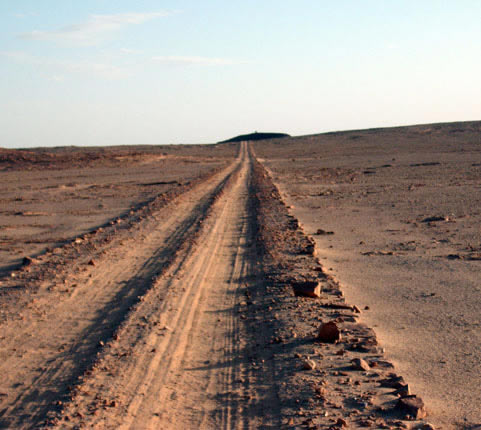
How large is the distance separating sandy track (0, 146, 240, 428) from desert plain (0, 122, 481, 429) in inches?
0.9

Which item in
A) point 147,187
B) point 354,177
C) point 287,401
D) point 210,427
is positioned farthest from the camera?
point 354,177

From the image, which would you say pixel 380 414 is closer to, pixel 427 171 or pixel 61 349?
pixel 61 349

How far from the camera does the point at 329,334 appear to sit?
589 centimetres

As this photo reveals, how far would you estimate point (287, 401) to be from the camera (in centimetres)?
463

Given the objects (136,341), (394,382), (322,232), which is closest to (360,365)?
(394,382)

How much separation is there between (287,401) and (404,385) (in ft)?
3.00

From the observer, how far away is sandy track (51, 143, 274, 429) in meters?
4.45

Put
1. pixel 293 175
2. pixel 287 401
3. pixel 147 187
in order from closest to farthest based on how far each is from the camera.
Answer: pixel 287 401 → pixel 147 187 → pixel 293 175

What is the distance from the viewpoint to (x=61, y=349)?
592 centimetres

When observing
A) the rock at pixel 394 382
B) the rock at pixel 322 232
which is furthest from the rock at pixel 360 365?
the rock at pixel 322 232

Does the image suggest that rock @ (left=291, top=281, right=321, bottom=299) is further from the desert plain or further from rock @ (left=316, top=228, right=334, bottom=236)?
rock @ (left=316, top=228, right=334, bottom=236)

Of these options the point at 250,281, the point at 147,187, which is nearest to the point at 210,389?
the point at 250,281

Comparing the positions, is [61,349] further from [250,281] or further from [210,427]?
[250,281]

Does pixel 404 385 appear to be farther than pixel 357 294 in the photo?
No
